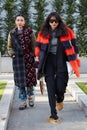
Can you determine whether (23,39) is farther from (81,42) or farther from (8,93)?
(81,42)

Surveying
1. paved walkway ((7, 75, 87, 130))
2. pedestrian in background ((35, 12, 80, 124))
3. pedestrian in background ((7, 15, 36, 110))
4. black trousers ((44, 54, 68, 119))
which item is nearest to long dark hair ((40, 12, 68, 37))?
pedestrian in background ((35, 12, 80, 124))

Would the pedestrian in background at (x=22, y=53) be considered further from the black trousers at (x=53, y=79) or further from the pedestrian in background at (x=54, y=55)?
the black trousers at (x=53, y=79)

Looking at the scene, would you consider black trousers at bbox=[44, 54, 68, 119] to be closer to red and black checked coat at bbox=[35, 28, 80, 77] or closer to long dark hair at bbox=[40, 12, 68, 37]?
red and black checked coat at bbox=[35, 28, 80, 77]

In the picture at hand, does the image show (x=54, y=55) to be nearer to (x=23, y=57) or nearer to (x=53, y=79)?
(x=53, y=79)

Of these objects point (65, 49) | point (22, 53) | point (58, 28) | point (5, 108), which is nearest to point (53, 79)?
point (65, 49)

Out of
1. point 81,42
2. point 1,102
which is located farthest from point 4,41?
point 1,102

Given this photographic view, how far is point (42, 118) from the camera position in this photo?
8.34m

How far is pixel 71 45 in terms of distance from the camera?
25.7ft

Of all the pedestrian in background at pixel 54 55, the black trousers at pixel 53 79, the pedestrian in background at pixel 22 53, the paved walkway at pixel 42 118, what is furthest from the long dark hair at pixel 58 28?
the paved walkway at pixel 42 118

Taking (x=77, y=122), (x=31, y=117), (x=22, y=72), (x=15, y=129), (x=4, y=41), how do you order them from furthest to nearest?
(x=4, y=41) < (x=22, y=72) < (x=31, y=117) < (x=77, y=122) < (x=15, y=129)

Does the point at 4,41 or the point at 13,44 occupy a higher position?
the point at 13,44

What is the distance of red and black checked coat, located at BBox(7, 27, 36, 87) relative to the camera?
8.96m

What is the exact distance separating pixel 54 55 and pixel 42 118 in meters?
1.28

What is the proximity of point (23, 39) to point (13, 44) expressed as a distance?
22 cm
